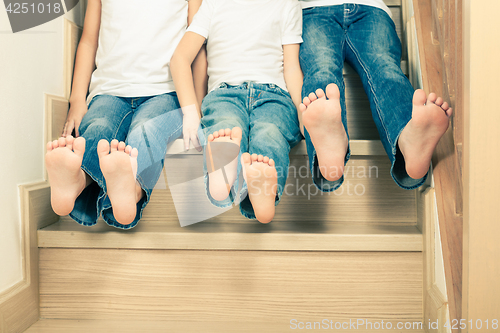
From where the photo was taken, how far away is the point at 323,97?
64 cm

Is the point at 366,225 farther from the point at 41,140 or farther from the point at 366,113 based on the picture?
the point at 41,140

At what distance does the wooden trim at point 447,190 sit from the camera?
2.07 ft

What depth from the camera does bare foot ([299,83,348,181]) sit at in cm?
63

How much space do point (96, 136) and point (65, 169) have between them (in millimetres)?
145

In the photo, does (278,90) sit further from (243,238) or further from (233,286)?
(233,286)

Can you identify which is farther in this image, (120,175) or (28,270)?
(28,270)

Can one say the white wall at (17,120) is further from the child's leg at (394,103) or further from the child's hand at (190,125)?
the child's leg at (394,103)

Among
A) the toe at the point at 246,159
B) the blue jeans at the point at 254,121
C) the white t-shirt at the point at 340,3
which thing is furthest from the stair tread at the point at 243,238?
the white t-shirt at the point at 340,3

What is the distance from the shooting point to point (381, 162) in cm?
86

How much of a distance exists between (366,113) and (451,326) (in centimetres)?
61

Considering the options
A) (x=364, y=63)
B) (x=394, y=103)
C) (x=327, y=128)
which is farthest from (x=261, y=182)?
(x=364, y=63)

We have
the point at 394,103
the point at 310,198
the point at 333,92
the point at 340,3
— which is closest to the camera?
the point at 333,92

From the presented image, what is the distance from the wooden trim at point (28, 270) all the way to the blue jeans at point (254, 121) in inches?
17.8

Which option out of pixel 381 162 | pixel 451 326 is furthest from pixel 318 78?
pixel 451 326
